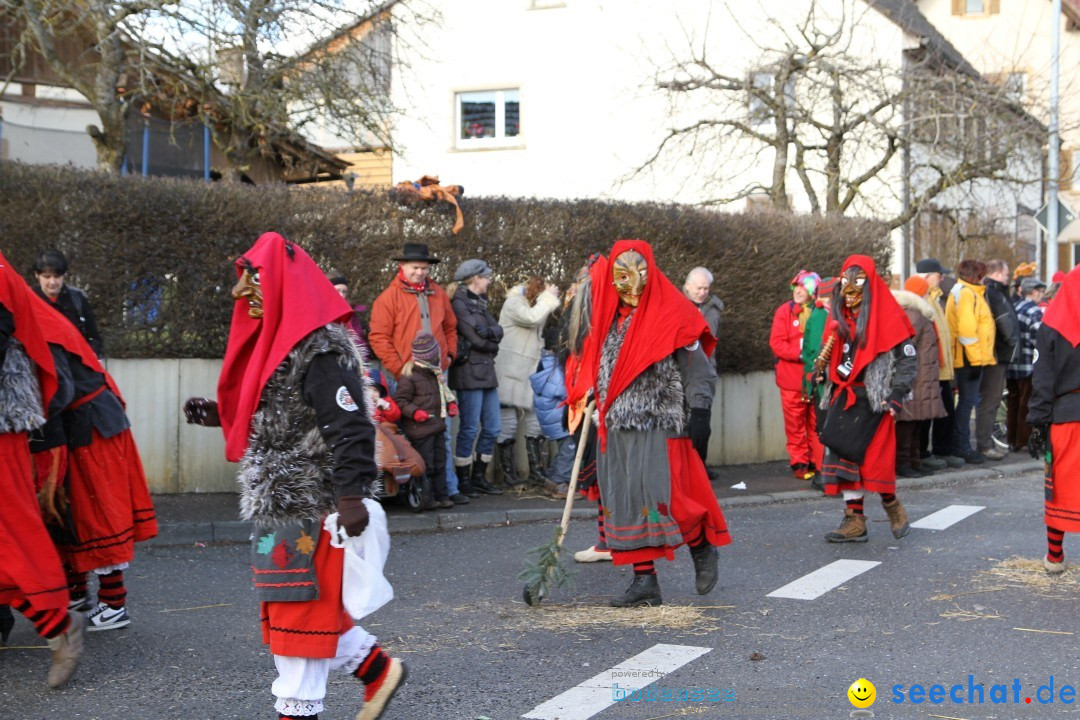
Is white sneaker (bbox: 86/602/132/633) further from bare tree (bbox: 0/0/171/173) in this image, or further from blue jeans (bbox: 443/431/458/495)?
bare tree (bbox: 0/0/171/173)

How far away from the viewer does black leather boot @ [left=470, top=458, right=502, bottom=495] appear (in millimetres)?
11070

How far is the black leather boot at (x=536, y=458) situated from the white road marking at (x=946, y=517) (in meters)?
3.26

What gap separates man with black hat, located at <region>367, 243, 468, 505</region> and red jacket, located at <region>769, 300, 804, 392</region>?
360cm

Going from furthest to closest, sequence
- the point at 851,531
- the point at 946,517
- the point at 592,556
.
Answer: the point at 946,517 → the point at 851,531 → the point at 592,556

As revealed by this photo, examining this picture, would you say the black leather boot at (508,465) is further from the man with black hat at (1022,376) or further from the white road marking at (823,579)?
the man with black hat at (1022,376)

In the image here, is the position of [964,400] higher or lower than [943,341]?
lower

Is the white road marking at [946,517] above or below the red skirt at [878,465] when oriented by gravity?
below

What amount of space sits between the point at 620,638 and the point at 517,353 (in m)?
5.12

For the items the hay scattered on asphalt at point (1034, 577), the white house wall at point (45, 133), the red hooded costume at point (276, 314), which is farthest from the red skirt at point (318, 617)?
the white house wall at point (45, 133)

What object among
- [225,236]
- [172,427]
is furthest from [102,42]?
[172,427]

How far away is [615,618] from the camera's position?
22.0ft

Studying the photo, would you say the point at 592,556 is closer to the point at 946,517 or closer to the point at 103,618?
the point at 103,618

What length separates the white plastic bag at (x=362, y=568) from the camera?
4.33 meters

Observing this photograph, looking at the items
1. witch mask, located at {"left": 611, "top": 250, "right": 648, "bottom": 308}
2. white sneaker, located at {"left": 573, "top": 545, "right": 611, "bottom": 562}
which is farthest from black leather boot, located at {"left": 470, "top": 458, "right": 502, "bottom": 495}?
witch mask, located at {"left": 611, "top": 250, "right": 648, "bottom": 308}
